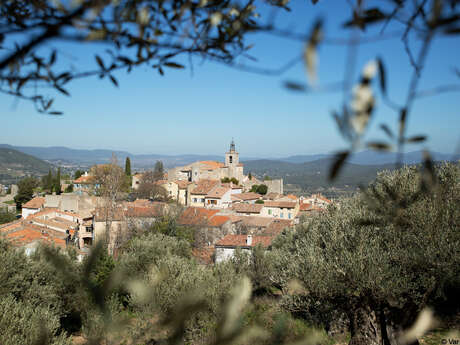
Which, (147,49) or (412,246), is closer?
(147,49)

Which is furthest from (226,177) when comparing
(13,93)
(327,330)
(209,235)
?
(13,93)

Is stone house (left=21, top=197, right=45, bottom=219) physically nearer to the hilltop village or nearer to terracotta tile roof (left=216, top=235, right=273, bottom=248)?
the hilltop village

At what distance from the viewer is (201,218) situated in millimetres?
29125

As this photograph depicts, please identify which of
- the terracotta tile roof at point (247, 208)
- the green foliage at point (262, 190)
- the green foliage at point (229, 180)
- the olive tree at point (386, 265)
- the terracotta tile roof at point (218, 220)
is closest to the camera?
the olive tree at point (386, 265)

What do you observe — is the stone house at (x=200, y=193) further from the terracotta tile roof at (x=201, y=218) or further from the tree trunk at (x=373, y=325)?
the tree trunk at (x=373, y=325)

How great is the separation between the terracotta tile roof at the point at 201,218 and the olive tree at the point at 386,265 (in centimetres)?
1832

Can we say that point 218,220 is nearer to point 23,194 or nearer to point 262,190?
point 262,190

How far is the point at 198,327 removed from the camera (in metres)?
10.5

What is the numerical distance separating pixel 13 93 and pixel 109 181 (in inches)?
1029

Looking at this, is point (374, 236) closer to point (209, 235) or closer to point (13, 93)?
point (13, 93)

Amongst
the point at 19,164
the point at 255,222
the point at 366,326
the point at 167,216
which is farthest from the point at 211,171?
the point at 19,164

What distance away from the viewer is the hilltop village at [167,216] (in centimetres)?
2323

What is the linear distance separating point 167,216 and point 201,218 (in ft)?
12.4

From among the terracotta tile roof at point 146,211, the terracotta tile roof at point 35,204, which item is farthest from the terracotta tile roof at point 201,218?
the terracotta tile roof at point 35,204
